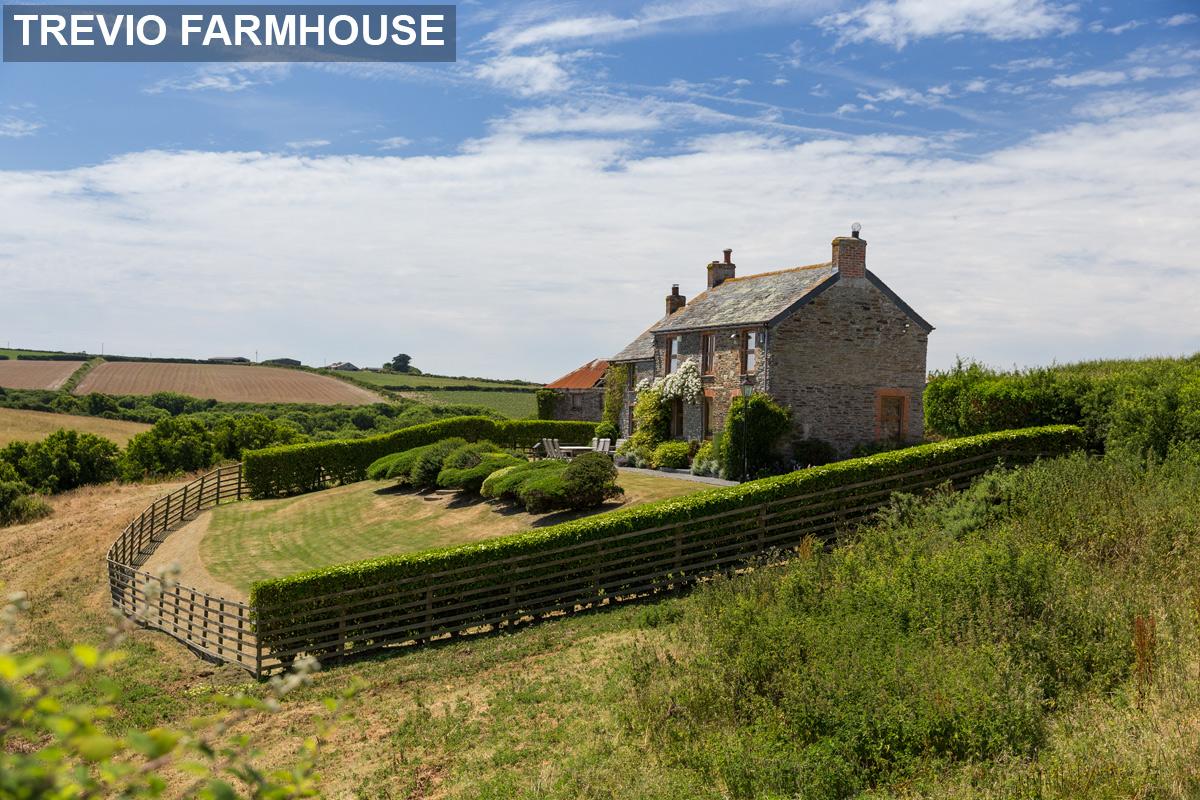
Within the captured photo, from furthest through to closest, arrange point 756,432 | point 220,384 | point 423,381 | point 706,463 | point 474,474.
Result: point 423,381 < point 220,384 < point 706,463 < point 474,474 < point 756,432

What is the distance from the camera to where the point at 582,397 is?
50.1m

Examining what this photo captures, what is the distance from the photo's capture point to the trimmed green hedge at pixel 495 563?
48.1 feet

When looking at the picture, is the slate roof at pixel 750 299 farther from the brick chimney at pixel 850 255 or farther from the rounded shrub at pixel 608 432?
the rounded shrub at pixel 608 432

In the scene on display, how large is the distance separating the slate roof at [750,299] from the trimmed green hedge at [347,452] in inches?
411

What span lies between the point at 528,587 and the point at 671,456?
15333 mm

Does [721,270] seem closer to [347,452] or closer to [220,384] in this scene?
[347,452]

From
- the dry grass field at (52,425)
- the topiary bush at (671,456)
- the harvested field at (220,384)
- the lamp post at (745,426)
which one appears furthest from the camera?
the harvested field at (220,384)

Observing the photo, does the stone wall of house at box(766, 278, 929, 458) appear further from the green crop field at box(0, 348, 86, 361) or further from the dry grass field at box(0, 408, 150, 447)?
the green crop field at box(0, 348, 86, 361)

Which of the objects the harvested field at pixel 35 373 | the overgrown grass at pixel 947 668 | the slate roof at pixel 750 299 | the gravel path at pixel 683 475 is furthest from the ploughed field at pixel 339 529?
the harvested field at pixel 35 373

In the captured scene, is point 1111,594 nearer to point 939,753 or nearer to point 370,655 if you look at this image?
point 939,753

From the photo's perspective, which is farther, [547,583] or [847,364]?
[847,364]

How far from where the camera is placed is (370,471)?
33.0m

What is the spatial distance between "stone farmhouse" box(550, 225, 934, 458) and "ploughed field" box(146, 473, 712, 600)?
514cm

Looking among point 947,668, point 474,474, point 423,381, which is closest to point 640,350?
point 474,474
